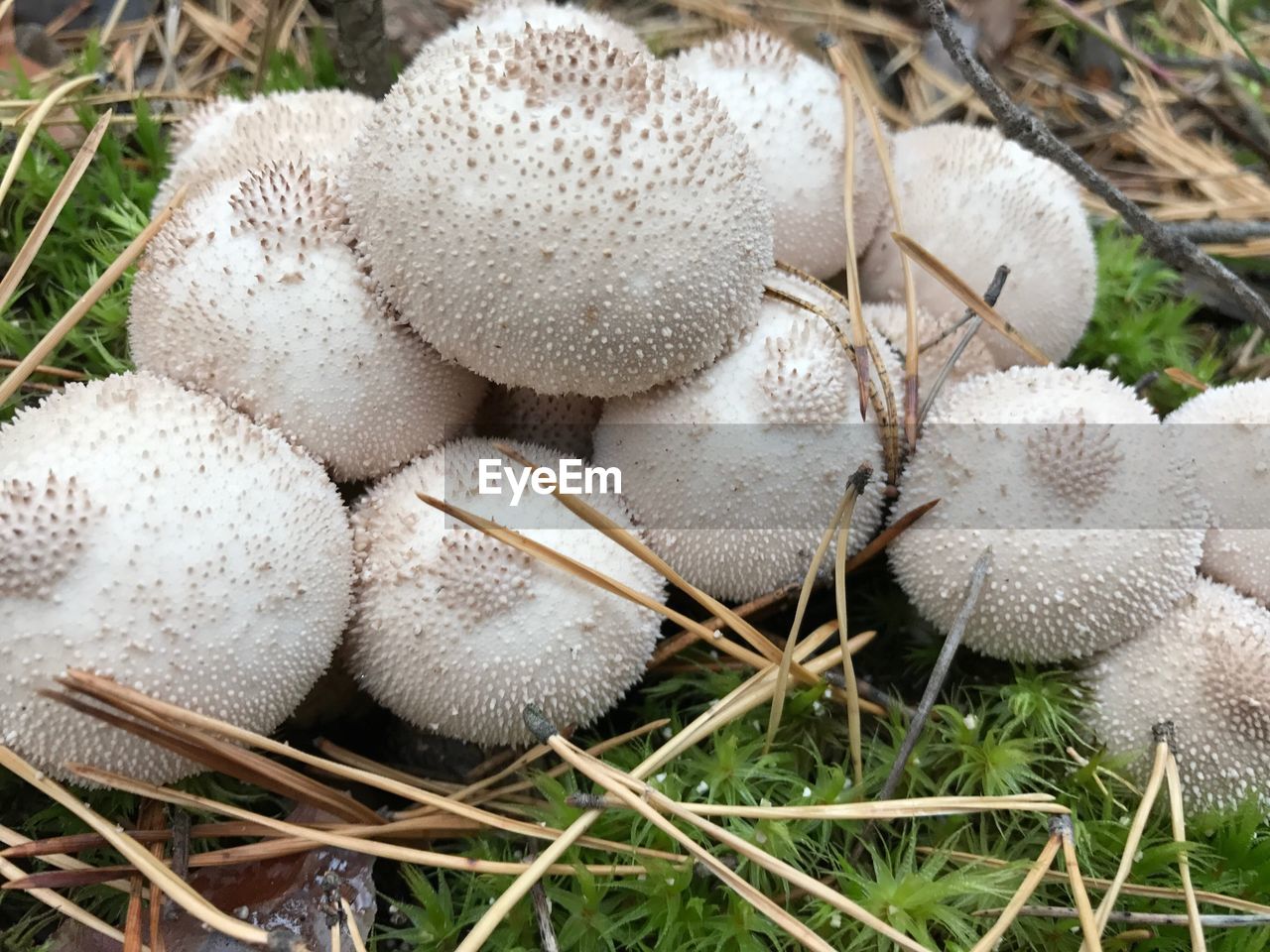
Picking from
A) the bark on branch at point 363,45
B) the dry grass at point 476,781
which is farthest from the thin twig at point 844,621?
the bark on branch at point 363,45

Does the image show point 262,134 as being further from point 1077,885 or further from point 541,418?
point 1077,885

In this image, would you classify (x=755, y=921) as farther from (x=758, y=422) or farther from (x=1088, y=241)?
(x=1088, y=241)

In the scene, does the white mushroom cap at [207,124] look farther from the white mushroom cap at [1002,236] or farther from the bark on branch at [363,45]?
the white mushroom cap at [1002,236]

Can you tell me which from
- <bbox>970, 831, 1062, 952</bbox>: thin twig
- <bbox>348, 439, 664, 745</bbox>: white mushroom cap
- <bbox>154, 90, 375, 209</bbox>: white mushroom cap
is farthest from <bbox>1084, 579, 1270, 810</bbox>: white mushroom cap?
<bbox>154, 90, 375, 209</bbox>: white mushroom cap

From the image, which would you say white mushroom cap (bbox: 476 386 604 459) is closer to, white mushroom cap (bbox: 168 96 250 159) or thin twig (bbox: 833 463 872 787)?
thin twig (bbox: 833 463 872 787)

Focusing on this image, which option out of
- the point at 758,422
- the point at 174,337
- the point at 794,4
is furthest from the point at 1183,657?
the point at 794,4
